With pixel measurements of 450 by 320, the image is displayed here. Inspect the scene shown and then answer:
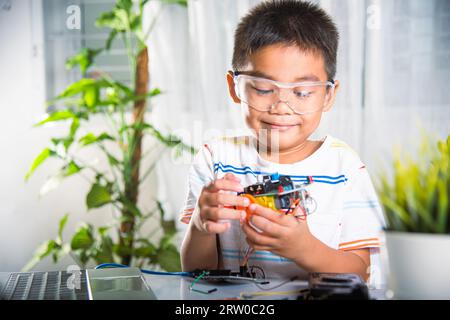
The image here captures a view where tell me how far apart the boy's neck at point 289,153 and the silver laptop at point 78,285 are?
38 cm

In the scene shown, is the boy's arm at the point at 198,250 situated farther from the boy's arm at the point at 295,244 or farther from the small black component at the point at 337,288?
the small black component at the point at 337,288

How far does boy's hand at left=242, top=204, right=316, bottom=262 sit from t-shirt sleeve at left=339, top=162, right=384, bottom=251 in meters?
0.25

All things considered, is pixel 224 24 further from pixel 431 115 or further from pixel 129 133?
pixel 431 115

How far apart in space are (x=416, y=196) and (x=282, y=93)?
0.41m

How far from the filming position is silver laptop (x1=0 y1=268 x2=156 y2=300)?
1.89ft

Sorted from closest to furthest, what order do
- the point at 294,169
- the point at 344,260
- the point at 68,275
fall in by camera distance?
1. the point at 68,275
2. the point at 344,260
3. the point at 294,169

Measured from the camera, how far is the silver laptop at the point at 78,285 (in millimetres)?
575

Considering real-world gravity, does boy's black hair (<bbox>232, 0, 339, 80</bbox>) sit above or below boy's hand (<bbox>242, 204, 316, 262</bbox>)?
above

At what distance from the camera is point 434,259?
1.52ft

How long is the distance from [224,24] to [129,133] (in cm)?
52

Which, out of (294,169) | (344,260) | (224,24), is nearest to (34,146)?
(224,24)

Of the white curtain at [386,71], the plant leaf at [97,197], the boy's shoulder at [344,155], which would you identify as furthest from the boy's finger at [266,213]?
the plant leaf at [97,197]

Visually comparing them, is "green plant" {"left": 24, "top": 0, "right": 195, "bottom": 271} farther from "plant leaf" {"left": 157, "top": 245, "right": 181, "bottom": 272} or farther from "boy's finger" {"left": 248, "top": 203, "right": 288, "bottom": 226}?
"boy's finger" {"left": 248, "top": 203, "right": 288, "bottom": 226}

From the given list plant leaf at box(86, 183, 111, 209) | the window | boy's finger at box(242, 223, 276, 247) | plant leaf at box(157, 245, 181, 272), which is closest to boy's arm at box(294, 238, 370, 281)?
boy's finger at box(242, 223, 276, 247)
